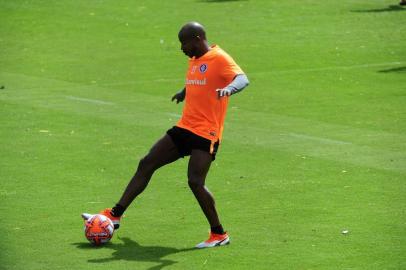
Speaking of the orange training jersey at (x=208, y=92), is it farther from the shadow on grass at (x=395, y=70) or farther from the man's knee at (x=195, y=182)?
the shadow on grass at (x=395, y=70)

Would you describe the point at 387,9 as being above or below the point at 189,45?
below

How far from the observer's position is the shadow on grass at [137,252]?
10.2 meters

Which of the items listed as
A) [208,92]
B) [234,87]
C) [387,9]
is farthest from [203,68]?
[387,9]

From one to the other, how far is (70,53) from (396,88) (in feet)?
29.8

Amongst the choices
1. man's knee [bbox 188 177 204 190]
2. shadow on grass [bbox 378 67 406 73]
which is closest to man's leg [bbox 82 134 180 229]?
man's knee [bbox 188 177 204 190]

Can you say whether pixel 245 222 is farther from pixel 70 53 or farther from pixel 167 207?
pixel 70 53

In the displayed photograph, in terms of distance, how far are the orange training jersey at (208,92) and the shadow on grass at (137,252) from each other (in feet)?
3.92

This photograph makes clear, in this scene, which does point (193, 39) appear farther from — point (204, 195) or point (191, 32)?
point (204, 195)

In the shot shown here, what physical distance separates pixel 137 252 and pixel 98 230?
46 centimetres

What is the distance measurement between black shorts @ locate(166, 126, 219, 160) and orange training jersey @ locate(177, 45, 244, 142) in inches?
1.9

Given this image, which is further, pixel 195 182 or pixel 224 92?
pixel 195 182

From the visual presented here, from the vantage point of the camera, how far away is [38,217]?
467 inches

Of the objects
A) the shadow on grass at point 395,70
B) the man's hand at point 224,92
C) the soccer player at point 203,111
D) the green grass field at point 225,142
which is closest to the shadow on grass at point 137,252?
the green grass field at point 225,142

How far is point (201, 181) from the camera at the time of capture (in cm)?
1074
